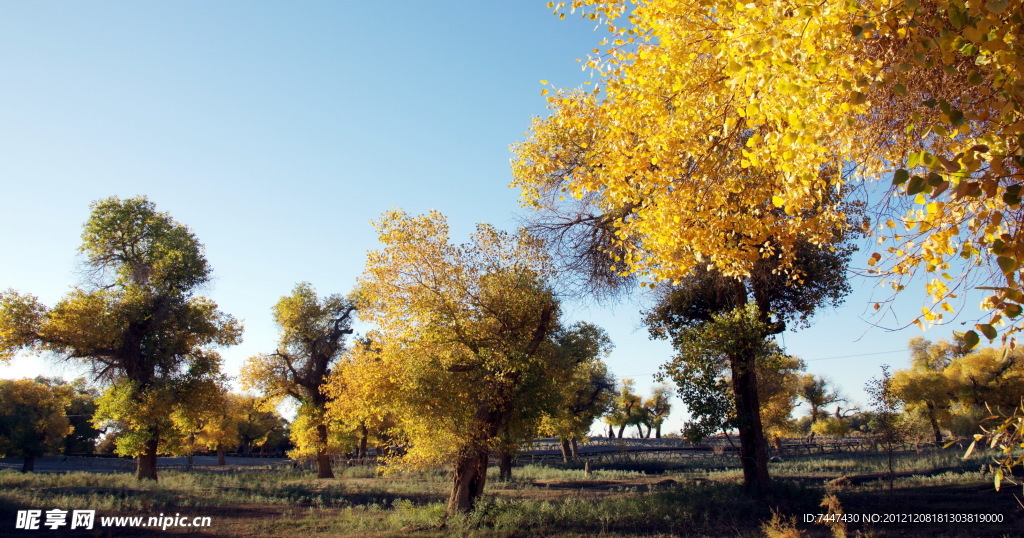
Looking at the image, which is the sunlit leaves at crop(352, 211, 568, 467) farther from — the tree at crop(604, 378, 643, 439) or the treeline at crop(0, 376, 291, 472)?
the tree at crop(604, 378, 643, 439)

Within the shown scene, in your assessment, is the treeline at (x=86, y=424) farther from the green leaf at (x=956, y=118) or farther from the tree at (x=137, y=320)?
the green leaf at (x=956, y=118)

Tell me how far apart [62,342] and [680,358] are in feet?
69.0

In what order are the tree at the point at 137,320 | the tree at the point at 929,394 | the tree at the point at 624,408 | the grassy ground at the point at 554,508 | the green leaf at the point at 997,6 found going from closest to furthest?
the green leaf at the point at 997,6 < the grassy ground at the point at 554,508 < the tree at the point at 137,320 < the tree at the point at 929,394 < the tree at the point at 624,408

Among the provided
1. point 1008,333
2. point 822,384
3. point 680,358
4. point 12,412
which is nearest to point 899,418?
point 680,358

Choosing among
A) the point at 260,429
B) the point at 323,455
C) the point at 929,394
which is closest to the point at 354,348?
the point at 323,455

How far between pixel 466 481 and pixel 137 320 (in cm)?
1539

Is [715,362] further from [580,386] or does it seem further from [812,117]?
[580,386]

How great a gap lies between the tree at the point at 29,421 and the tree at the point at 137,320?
21.3 m

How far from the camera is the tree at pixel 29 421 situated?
35438mm

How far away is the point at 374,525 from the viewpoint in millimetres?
13594

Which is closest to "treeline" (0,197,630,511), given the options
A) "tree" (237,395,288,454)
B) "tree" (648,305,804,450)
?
"tree" (648,305,804,450)

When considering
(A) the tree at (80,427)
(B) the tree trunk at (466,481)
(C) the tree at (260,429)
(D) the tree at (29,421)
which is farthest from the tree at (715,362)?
(A) the tree at (80,427)

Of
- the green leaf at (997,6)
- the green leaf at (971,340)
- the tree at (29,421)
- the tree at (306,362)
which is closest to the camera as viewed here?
the green leaf at (997,6)

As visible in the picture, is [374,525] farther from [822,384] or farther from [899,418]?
[822,384]
